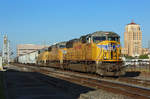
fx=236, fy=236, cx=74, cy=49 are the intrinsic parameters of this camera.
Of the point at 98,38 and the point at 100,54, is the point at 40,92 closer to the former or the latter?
the point at 100,54

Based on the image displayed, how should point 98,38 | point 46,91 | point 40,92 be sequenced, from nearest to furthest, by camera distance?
point 40,92 < point 46,91 < point 98,38

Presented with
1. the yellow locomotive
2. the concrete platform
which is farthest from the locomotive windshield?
the concrete platform

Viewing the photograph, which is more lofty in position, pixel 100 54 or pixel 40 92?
pixel 100 54

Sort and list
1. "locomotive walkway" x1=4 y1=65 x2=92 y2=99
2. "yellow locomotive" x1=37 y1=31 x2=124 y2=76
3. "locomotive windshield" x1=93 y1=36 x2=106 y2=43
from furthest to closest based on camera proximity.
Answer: "locomotive windshield" x1=93 y1=36 x2=106 y2=43 < "yellow locomotive" x1=37 y1=31 x2=124 y2=76 < "locomotive walkway" x1=4 y1=65 x2=92 y2=99

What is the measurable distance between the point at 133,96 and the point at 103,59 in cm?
1025

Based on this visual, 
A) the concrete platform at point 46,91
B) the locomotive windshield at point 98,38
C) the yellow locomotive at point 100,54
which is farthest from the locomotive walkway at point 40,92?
the locomotive windshield at point 98,38

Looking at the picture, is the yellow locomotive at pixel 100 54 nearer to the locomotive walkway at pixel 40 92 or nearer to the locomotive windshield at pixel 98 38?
the locomotive windshield at pixel 98 38

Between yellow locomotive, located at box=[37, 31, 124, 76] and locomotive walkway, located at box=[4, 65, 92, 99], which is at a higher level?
yellow locomotive, located at box=[37, 31, 124, 76]

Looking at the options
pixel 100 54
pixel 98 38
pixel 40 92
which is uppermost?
pixel 98 38

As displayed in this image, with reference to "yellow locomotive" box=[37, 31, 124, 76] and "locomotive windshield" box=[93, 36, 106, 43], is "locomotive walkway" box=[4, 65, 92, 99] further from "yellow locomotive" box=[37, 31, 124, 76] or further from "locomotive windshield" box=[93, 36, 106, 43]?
"locomotive windshield" box=[93, 36, 106, 43]

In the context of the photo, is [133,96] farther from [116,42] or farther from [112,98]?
[116,42]

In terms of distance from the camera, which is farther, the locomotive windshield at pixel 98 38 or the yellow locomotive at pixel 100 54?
the locomotive windshield at pixel 98 38

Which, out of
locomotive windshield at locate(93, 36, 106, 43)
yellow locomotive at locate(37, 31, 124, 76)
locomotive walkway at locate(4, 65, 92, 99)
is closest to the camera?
locomotive walkway at locate(4, 65, 92, 99)

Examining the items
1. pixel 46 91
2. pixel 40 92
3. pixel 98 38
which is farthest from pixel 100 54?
pixel 40 92
